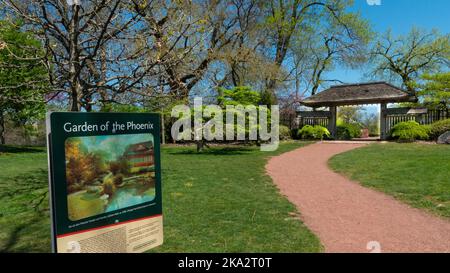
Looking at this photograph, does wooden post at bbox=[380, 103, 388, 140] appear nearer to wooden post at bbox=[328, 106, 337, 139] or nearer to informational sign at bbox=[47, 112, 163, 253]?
wooden post at bbox=[328, 106, 337, 139]

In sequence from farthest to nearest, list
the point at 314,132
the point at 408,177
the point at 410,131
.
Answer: the point at 314,132 → the point at 410,131 → the point at 408,177

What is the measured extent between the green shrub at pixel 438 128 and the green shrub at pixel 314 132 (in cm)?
683

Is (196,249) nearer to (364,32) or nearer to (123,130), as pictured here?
(123,130)

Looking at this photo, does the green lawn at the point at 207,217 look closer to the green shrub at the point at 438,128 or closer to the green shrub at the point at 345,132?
the green shrub at the point at 438,128

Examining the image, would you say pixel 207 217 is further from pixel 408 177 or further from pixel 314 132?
pixel 314 132

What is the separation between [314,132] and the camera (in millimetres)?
24000

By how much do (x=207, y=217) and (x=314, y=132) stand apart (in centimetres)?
2004

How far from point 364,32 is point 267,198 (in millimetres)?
29176

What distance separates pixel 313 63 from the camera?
118ft

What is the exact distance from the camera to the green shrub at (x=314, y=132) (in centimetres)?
2395

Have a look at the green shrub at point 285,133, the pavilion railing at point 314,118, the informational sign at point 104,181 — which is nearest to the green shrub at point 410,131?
the pavilion railing at point 314,118

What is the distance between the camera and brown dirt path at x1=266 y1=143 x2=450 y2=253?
13.9 feet


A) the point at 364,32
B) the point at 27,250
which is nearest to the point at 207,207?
the point at 27,250

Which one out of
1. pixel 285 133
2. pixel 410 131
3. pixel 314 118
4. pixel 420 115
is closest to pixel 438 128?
pixel 410 131
